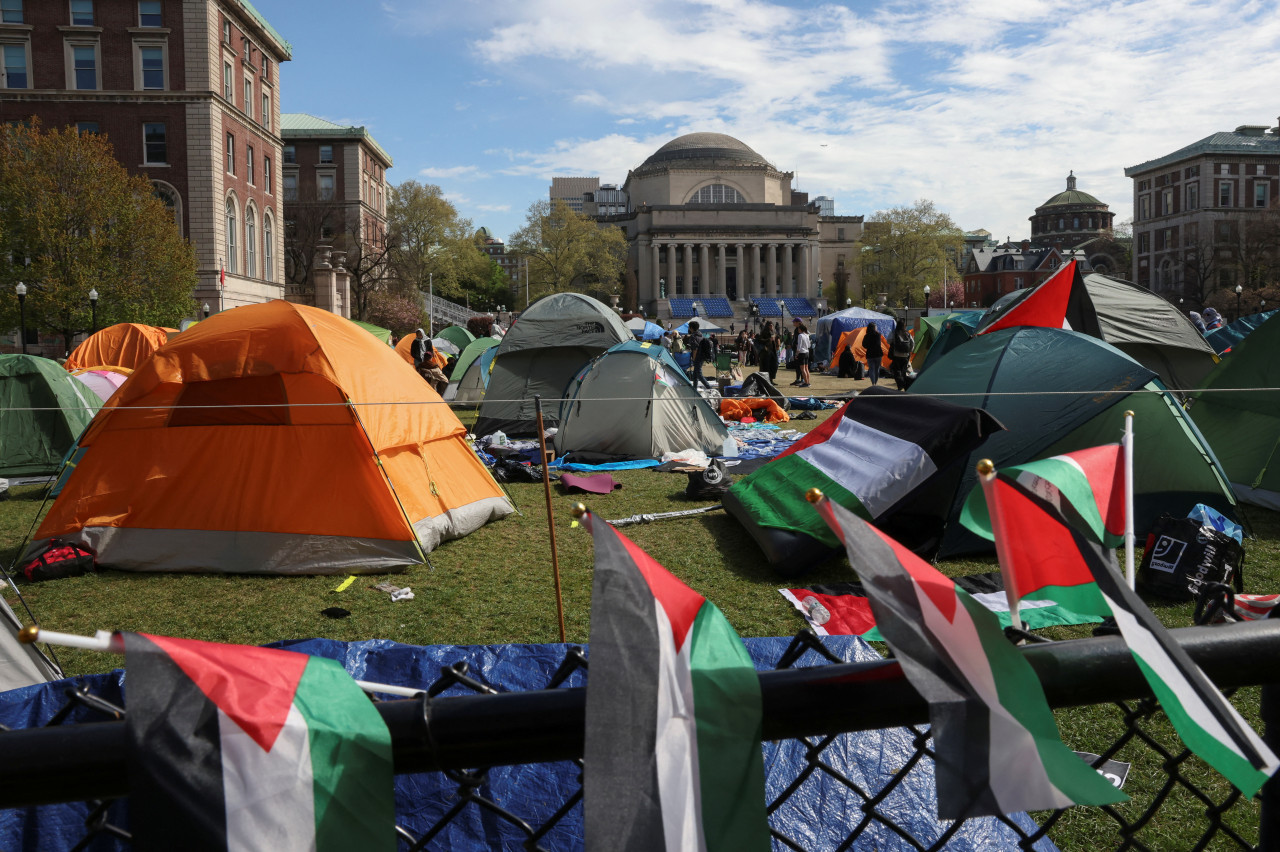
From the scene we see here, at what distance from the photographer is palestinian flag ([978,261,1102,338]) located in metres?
8.71

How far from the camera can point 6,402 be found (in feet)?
37.6

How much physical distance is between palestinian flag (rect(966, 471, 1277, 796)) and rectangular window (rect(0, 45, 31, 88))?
159 ft

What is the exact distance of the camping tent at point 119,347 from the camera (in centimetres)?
1634

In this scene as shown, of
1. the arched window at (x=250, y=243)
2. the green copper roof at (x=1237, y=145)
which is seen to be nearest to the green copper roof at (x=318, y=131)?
the arched window at (x=250, y=243)

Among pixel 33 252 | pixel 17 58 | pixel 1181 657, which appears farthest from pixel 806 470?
pixel 17 58

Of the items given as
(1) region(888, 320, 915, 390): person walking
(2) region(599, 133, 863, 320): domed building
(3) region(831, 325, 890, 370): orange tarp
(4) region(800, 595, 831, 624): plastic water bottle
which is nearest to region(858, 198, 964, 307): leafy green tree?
(2) region(599, 133, 863, 320): domed building

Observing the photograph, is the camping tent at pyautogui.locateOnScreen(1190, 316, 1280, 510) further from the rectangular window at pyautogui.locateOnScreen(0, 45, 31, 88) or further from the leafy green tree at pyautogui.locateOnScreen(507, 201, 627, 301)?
the leafy green tree at pyautogui.locateOnScreen(507, 201, 627, 301)

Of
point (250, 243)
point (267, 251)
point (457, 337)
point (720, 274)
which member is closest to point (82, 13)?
point (250, 243)

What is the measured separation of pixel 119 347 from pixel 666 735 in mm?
18579

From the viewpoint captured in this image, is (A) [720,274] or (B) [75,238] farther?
(A) [720,274]

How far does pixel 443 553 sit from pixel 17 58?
4351 centimetres

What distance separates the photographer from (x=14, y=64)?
125 feet

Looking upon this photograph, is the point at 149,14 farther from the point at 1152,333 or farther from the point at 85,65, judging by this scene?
the point at 1152,333

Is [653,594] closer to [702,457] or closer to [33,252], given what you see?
[702,457]
